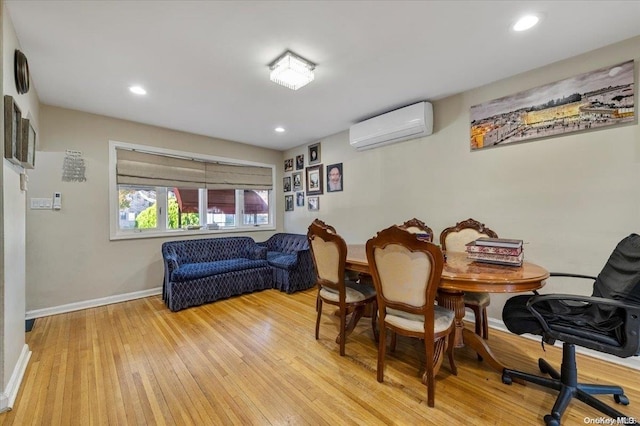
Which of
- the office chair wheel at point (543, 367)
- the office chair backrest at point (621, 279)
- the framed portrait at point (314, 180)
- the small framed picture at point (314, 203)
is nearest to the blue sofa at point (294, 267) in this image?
the small framed picture at point (314, 203)

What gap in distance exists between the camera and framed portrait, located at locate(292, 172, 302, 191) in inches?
197

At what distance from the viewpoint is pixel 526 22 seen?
5.89 ft

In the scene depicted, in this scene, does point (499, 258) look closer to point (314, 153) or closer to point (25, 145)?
point (314, 153)

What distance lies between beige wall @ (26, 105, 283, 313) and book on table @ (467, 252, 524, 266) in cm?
A: 410

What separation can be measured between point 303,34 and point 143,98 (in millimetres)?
2150

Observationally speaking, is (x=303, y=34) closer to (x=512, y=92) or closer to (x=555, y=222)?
(x=512, y=92)

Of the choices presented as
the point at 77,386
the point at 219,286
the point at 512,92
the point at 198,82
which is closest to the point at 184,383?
the point at 77,386

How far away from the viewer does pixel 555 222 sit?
2.32 metres

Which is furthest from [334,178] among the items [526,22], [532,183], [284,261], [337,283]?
[526,22]

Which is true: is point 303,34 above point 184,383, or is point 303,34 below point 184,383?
above

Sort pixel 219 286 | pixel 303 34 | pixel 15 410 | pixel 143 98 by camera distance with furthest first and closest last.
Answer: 1. pixel 219 286
2. pixel 143 98
3. pixel 303 34
4. pixel 15 410

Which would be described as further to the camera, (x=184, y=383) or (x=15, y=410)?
(x=184, y=383)

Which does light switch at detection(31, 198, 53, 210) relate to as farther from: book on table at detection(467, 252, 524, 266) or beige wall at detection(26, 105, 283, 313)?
book on table at detection(467, 252, 524, 266)

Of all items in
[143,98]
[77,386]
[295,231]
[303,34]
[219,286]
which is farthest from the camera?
[295,231]
